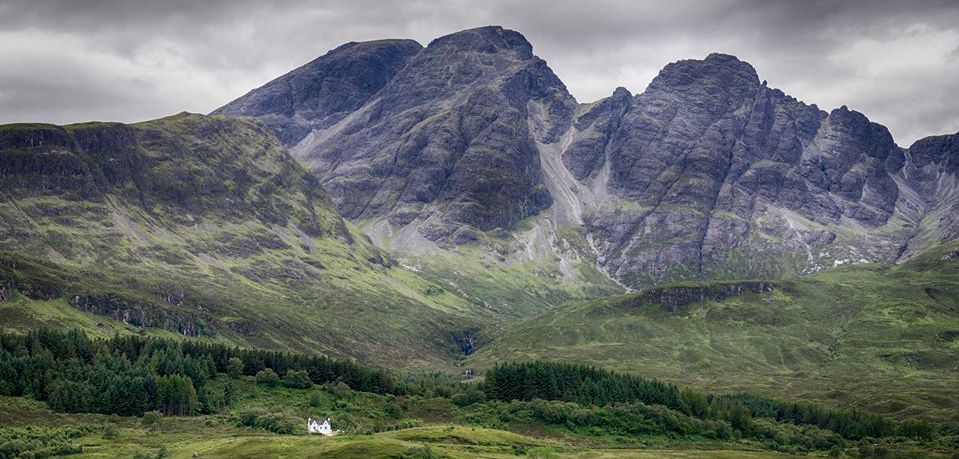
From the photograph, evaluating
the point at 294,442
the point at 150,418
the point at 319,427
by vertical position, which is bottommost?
the point at 319,427

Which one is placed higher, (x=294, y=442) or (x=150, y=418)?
(x=294, y=442)

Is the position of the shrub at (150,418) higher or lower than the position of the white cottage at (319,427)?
higher

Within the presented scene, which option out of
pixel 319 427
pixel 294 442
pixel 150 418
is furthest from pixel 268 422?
pixel 294 442

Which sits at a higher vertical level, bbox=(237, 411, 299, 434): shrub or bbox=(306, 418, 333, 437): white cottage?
bbox=(237, 411, 299, 434): shrub

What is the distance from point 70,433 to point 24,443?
17616 millimetres

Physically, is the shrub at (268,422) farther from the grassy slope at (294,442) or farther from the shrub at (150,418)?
the shrub at (150,418)

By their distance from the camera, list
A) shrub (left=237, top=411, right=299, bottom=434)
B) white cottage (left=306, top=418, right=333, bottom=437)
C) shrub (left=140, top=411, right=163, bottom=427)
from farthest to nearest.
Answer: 1. shrub (left=140, top=411, right=163, bottom=427)
2. white cottage (left=306, top=418, right=333, bottom=437)
3. shrub (left=237, top=411, right=299, bottom=434)

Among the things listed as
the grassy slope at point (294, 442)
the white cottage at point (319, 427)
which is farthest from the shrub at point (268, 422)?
the white cottage at point (319, 427)

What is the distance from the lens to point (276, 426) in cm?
17462

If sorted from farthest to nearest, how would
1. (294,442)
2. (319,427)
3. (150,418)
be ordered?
(150,418)
(319,427)
(294,442)

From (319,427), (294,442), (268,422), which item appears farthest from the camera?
(319,427)

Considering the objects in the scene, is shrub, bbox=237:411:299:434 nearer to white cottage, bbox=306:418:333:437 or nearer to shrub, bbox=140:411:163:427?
white cottage, bbox=306:418:333:437

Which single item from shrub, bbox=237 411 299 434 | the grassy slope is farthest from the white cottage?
the grassy slope

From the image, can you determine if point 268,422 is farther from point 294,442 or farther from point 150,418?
point 294,442
